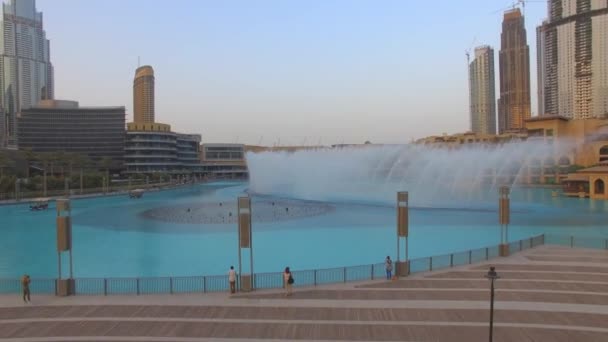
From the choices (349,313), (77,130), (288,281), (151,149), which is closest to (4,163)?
(151,149)

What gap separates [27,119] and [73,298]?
162 metres

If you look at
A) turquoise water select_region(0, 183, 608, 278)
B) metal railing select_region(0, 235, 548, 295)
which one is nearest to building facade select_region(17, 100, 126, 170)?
turquoise water select_region(0, 183, 608, 278)

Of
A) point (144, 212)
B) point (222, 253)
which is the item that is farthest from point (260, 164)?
point (222, 253)

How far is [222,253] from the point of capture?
2966 centimetres

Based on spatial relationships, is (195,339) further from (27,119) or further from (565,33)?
(565,33)

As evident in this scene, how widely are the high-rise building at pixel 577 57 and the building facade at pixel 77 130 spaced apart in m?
157

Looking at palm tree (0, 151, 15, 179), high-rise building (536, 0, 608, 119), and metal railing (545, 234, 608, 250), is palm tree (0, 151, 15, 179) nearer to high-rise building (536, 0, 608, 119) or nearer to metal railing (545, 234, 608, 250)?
metal railing (545, 234, 608, 250)

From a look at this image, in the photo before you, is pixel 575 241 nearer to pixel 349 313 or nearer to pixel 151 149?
pixel 349 313

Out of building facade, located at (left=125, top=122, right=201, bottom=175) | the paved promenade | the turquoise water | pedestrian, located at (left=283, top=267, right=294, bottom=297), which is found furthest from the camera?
building facade, located at (left=125, top=122, right=201, bottom=175)

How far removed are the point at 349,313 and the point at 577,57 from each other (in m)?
185

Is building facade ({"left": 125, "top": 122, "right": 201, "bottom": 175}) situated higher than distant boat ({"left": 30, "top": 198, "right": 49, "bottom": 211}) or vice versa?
building facade ({"left": 125, "top": 122, "right": 201, "bottom": 175})

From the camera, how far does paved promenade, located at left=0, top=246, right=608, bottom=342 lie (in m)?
13.2

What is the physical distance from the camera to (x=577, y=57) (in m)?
168

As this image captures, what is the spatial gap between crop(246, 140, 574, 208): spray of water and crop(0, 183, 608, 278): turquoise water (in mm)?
12694
